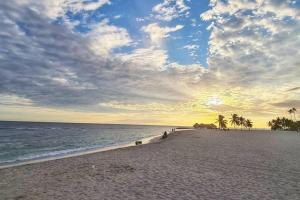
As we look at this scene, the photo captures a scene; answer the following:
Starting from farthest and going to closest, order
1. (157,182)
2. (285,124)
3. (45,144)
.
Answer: (285,124)
(45,144)
(157,182)

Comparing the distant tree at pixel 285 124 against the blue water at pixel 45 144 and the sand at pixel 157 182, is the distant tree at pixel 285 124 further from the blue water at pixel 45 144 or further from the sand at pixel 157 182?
the sand at pixel 157 182

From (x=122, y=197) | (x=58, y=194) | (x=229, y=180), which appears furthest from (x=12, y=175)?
(x=229, y=180)

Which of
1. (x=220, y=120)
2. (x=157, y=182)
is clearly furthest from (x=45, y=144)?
(x=220, y=120)

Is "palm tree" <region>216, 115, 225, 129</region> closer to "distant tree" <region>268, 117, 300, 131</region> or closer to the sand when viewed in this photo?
"distant tree" <region>268, 117, 300, 131</region>

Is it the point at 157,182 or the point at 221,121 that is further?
the point at 221,121

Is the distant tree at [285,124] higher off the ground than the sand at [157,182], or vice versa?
the distant tree at [285,124]

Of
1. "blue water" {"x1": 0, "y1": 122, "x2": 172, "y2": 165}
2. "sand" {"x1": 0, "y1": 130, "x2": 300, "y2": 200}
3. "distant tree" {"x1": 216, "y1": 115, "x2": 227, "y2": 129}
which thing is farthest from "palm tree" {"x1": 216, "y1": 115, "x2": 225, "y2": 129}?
"sand" {"x1": 0, "y1": 130, "x2": 300, "y2": 200}

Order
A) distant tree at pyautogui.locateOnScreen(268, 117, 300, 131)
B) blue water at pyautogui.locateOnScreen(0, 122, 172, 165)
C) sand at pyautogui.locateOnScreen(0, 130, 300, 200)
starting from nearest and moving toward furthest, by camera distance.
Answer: sand at pyautogui.locateOnScreen(0, 130, 300, 200) < blue water at pyautogui.locateOnScreen(0, 122, 172, 165) < distant tree at pyautogui.locateOnScreen(268, 117, 300, 131)

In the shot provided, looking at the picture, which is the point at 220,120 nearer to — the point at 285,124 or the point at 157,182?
the point at 285,124

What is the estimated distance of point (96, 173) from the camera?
18062mm

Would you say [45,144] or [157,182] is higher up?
[45,144]

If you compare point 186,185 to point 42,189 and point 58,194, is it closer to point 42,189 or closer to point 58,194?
point 58,194

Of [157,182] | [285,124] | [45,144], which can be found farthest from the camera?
[285,124]

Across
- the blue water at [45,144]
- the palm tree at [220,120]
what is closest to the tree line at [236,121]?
the palm tree at [220,120]
